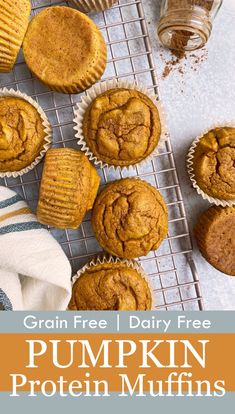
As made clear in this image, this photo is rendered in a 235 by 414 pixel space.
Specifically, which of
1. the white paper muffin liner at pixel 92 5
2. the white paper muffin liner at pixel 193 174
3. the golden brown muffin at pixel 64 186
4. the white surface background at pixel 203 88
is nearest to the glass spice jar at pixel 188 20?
the white surface background at pixel 203 88

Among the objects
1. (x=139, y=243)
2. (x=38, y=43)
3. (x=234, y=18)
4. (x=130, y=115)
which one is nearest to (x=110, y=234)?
(x=139, y=243)

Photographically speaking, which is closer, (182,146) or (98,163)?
(98,163)

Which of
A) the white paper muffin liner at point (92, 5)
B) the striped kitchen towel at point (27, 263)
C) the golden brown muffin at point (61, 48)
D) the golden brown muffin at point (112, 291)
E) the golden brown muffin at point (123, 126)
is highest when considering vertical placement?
the white paper muffin liner at point (92, 5)

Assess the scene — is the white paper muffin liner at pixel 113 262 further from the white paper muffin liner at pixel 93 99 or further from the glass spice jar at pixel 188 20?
the glass spice jar at pixel 188 20

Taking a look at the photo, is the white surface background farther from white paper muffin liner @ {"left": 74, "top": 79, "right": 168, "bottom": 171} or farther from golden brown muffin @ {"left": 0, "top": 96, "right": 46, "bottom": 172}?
golden brown muffin @ {"left": 0, "top": 96, "right": 46, "bottom": 172}

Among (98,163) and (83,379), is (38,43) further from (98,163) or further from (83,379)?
(83,379)

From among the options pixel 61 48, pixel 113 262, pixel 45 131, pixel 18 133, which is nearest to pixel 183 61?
pixel 61 48

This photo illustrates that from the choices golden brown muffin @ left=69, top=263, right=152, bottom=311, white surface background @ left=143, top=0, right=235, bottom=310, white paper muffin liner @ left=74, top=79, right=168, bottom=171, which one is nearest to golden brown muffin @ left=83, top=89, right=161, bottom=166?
white paper muffin liner @ left=74, top=79, right=168, bottom=171
